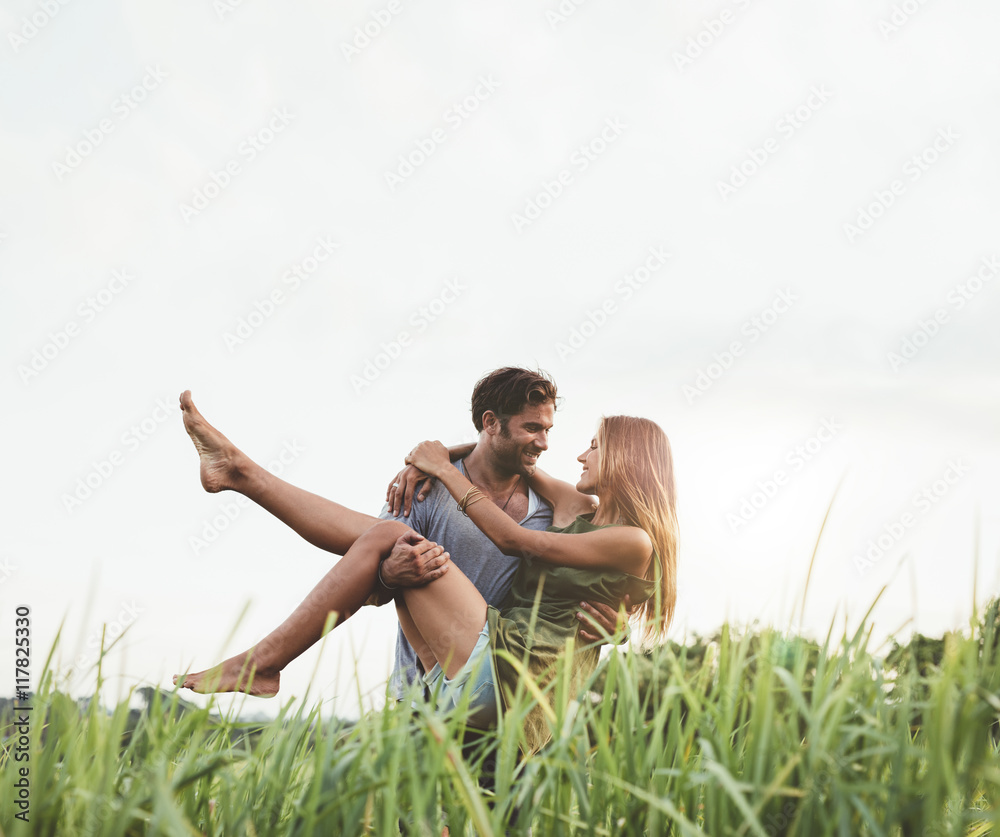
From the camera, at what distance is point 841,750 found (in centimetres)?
177

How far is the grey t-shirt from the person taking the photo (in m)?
4.59

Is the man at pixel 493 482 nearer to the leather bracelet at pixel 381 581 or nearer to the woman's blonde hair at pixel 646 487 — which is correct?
the woman's blonde hair at pixel 646 487

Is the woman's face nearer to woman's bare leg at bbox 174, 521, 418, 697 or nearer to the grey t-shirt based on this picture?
the grey t-shirt

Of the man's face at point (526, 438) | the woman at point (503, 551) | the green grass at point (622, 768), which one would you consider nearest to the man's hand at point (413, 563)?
the woman at point (503, 551)

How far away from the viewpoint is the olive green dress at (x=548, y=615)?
336 centimetres

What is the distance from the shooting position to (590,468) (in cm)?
409

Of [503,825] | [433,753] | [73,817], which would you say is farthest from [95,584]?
[503,825]

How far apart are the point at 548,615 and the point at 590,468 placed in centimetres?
82

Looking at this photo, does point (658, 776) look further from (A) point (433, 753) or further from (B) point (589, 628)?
(B) point (589, 628)

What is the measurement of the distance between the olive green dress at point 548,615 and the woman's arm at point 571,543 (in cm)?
6

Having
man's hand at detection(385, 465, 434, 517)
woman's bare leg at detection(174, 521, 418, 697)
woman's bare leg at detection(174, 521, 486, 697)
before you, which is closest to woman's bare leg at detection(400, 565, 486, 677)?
woman's bare leg at detection(174, 521, 486, 697)

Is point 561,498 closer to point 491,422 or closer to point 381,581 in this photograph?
point 491,422

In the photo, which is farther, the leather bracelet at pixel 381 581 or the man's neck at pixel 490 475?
the man's neck at pixel 490 475

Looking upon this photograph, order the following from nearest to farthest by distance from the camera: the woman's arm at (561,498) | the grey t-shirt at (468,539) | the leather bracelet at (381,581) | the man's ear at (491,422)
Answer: the leather bracelet at (381,581)
the woman's arm at (561,498)
the grey t-shirt at (468,539)
the man's ear at (491,422)
